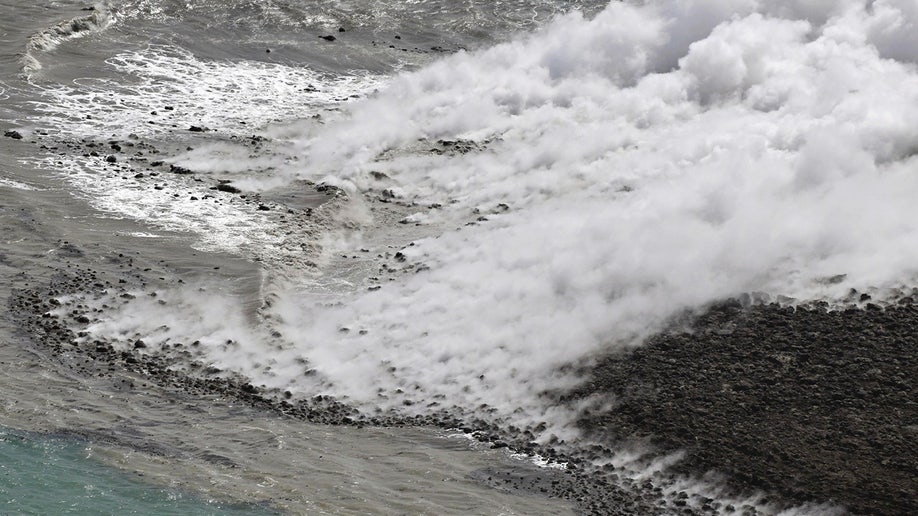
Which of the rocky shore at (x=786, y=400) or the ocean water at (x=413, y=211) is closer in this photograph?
the rocky shore at (x=786, y=400)

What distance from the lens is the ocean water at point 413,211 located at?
15172 millimetres

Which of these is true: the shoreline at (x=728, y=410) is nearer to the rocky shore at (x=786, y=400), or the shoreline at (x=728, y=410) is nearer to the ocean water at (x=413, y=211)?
the rocky shore at (x=786, y=400)

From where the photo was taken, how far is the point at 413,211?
2188 centimetres

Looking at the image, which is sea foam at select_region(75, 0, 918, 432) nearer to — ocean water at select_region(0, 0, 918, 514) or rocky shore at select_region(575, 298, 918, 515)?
ocean water at select_region(0, 0, 918, 514)

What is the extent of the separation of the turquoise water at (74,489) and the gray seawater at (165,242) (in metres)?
0.02

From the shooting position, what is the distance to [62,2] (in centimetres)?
3197

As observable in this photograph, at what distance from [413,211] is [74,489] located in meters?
9.99

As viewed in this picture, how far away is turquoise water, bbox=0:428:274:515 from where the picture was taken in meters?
12.8

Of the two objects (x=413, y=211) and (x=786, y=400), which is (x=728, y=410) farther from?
(x=413, y=211)

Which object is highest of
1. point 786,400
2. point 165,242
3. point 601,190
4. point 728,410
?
point 601,190

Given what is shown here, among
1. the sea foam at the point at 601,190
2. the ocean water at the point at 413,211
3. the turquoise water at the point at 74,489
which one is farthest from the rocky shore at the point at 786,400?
the turquoise water at the point at 74,489

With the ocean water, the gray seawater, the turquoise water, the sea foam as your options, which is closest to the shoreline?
the ocean water

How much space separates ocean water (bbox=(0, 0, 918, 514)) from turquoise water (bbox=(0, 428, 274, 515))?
0.95ft

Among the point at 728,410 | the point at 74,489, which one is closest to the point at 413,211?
the point at 728,410
